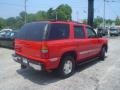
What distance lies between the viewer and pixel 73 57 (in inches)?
325

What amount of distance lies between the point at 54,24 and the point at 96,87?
2.44 meters

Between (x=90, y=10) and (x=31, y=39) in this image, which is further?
(x=90, y=10)

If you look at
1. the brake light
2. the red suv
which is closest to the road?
the red suv

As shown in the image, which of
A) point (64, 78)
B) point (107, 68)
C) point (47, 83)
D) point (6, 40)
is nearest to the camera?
point (47, 83)

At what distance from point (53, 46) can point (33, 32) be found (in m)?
0.95

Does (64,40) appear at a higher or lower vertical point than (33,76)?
higher

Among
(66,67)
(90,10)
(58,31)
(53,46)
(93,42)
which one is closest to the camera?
(53,46)

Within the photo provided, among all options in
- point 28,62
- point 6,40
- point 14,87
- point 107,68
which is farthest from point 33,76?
point 6,40

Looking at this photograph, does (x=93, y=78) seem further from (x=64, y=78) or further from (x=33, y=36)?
(x=33, y=36)

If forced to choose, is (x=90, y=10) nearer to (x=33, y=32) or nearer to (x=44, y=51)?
(x=33, y=32)

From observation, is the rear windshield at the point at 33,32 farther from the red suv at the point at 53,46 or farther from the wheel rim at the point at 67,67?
the wheel rim at the point at 67,67

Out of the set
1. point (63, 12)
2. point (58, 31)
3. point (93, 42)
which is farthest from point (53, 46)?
point (63, 12)

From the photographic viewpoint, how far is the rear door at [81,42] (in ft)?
27.6

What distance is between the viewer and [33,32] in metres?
7.46
